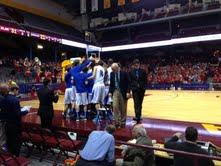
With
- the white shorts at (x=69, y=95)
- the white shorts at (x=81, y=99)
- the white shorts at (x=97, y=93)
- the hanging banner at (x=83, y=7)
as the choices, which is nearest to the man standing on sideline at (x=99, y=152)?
the white shorts at (x=97, y=93)

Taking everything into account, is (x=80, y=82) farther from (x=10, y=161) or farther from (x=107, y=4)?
(x=107, y=4)

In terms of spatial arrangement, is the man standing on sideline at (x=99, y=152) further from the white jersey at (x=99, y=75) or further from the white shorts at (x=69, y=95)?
the white shorts at (x=69, y=95)

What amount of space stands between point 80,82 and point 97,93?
1.87ft

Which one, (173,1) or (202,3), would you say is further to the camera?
(173,1)

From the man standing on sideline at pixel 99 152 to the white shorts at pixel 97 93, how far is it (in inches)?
124

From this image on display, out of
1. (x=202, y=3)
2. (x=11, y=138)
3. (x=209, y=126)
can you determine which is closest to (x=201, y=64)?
(x=202, y=3)

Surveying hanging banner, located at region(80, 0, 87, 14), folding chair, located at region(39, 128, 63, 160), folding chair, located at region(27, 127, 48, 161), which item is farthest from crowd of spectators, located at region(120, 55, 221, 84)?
folding chair, located at region(39, 128, 63, 160)

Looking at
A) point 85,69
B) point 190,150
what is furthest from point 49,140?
point 190,150

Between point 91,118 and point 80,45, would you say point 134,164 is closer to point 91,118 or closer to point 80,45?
point 91,118

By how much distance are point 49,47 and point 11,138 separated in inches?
863

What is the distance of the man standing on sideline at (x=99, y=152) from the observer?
332 centimetres

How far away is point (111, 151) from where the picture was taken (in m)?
3.43

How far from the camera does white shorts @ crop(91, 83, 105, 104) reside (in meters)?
6.60

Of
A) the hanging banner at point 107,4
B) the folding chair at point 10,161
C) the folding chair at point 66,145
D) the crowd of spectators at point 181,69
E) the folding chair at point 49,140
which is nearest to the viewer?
the folding chair at point 10,161
